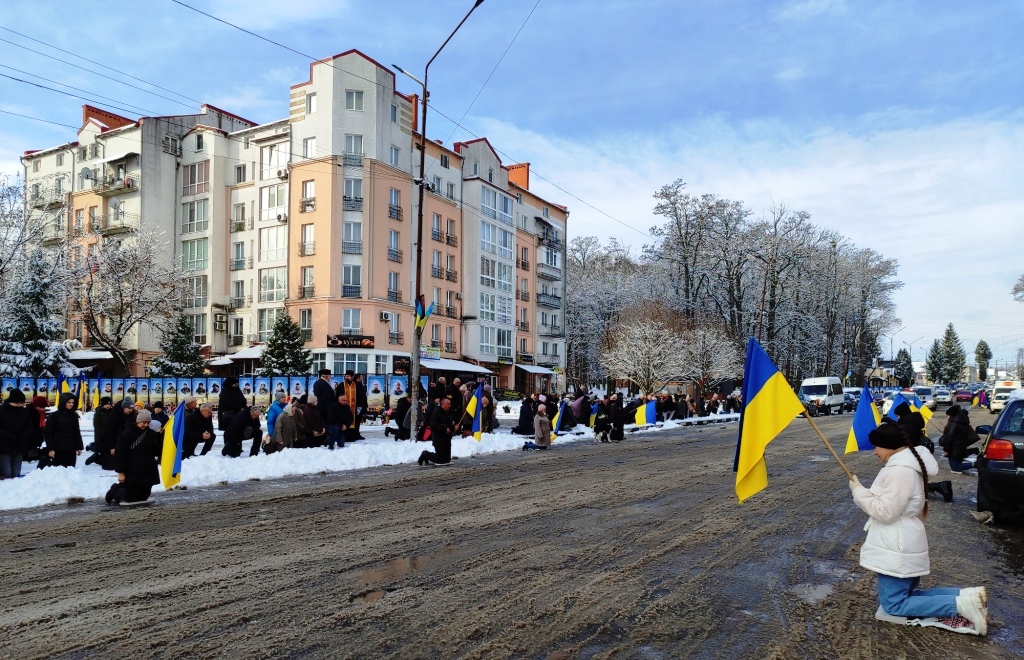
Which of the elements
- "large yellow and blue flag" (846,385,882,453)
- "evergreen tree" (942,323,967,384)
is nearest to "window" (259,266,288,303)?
"large yellow and blue flag" (846,385,882,453)

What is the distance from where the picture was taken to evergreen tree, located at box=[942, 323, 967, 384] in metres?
138

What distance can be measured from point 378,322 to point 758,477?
4159 cm

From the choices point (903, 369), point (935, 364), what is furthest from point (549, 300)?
point (935, 364)

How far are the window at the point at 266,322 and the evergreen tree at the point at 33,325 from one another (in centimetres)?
1104

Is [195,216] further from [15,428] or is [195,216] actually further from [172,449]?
[172,449]

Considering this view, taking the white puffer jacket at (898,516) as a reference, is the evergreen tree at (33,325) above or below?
above

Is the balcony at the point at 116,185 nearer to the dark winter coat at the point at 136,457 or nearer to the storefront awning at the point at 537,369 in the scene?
the storefront awning at the point at 537,369

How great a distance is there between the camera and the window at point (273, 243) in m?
48.1

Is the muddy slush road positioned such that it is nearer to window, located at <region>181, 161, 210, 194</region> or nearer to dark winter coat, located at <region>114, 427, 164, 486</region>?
dark winter coat, located at <region>114, 427, 164, 486</region>

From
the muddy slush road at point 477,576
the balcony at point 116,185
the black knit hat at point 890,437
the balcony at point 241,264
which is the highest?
the balcony at point 116,185

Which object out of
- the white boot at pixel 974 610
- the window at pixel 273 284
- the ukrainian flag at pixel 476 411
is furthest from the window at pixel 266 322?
the white boot at pixel 974 610

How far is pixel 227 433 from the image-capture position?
1680 centimetres

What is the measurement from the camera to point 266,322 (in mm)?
48688

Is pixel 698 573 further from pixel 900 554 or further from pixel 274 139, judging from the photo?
pixel 274 139
